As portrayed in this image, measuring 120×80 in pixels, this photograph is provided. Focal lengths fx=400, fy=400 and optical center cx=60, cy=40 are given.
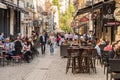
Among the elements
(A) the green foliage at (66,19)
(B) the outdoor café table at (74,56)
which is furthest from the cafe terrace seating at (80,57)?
(A) the green foliage at (66,19)

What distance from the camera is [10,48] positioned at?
2434 centimetres

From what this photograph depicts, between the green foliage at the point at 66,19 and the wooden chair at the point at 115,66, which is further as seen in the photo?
the green foliage at the point at 66,19

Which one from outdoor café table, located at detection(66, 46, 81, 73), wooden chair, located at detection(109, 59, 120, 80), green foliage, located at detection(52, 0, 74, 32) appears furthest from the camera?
green foliage, located at detection(52, 0, 74, 32)

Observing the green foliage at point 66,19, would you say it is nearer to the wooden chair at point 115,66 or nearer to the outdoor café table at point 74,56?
the outdoor café table at point 74,56

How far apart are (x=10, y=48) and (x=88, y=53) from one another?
6.96m

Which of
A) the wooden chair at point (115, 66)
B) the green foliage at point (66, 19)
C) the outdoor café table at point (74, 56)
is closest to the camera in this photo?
the wooden chair at point (115, 66)

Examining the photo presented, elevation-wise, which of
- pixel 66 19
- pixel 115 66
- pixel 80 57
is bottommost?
pixel 80 57

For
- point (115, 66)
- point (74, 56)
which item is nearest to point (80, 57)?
point (74, 56)

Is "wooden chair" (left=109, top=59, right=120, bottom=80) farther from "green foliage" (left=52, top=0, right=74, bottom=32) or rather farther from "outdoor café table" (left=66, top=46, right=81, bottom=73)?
"green foliage" (left=52, top=0, right=74, bottom=32)

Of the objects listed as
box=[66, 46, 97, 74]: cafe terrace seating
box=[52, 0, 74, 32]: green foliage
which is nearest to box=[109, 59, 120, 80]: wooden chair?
box=[66, 46, 97, 74]: cafe terrace seating

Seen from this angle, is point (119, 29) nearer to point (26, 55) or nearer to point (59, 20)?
point (26, 55)

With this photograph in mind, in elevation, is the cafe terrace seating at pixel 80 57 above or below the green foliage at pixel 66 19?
below

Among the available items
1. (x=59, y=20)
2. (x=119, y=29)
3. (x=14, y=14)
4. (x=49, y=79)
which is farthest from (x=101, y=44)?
(x=59, y=20)

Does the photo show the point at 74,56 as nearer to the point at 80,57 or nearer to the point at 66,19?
the point at 80,57
